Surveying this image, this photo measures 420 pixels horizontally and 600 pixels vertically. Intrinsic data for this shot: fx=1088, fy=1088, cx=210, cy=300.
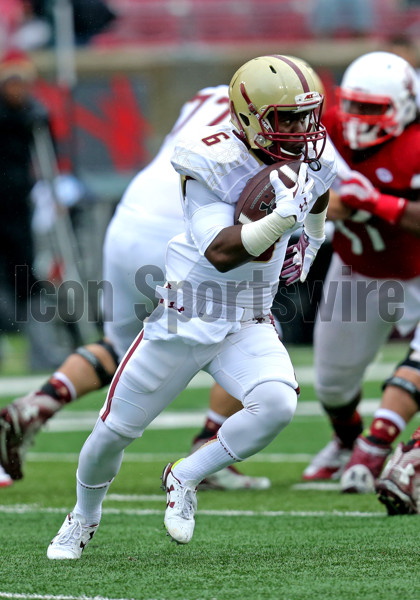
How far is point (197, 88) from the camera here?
14.2 m

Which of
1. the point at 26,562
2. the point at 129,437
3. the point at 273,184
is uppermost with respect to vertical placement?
the point at 273,184

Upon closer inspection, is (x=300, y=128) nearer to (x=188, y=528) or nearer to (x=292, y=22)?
(x=188, y=528)

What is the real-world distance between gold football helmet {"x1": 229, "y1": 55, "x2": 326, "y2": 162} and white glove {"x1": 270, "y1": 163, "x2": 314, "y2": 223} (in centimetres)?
A: 13

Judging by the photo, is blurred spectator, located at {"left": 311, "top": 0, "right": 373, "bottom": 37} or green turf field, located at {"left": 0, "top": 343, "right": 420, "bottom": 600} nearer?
green turf field, located at {"left": 0, "top": 343, "right": 420, "bottom": 600}

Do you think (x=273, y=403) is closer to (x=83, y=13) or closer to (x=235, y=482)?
(x=235, y=482)

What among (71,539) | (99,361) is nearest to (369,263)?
(99,361)

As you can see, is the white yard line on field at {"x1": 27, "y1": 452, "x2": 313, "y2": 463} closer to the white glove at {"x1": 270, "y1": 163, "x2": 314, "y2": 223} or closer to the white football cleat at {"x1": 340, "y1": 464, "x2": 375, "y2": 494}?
the white football cleat at {"x1": 340, "y1": 464, "x2": 375, "y2": 494}

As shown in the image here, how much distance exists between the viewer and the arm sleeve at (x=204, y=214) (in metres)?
2.91

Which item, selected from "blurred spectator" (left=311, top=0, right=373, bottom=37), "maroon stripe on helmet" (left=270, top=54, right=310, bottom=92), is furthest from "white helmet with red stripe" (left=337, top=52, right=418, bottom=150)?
"blurred spectator" (left=311, top=0, right=373, bottom=37)

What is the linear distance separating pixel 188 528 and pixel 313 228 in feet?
3.26

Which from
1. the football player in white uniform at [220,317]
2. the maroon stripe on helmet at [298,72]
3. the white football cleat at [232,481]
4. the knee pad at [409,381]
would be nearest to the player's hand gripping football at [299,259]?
the football player in white uniform at [220,317]

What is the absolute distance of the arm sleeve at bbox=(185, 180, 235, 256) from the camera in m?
2.91

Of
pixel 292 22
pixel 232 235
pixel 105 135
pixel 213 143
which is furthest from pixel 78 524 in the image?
pixel 292 22

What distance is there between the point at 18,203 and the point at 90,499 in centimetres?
555
